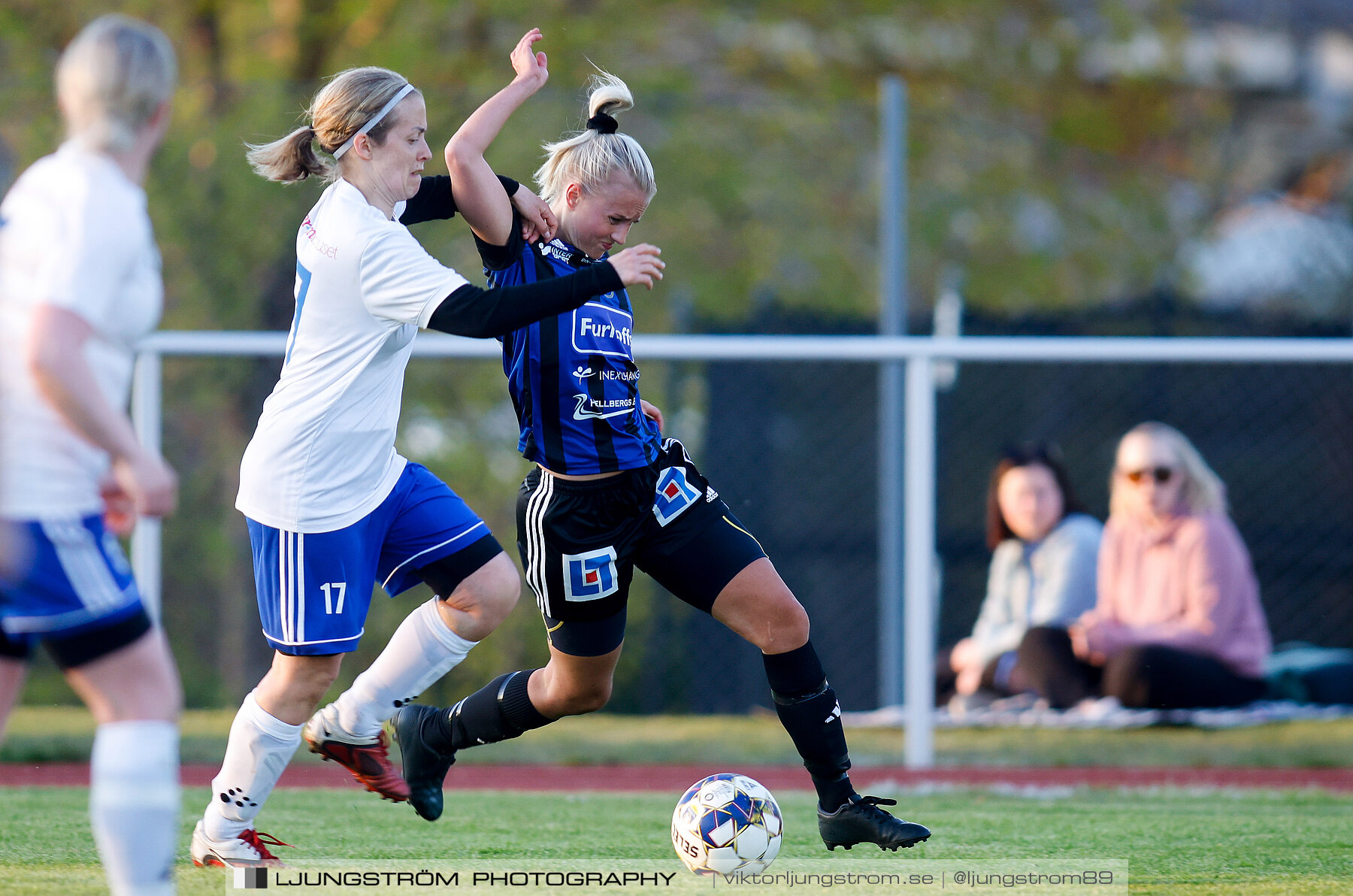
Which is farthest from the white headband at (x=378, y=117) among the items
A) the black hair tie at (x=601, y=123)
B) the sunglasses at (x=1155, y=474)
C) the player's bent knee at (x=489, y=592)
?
the sunglasses at (x=1155, y=474)

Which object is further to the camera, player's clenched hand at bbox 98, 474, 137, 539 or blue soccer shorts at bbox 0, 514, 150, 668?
player's clenched hand at bbox 98, 474, 137, 539

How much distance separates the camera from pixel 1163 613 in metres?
6.95

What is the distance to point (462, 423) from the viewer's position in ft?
29.0

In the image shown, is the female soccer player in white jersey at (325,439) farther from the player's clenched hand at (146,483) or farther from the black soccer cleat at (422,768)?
the player's clenched hand at (146,483)

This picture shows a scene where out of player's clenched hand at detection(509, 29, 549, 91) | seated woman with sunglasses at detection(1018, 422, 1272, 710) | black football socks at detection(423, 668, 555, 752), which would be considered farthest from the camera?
seated woman with sunglasses at detection(1018, 422, 1272, 710)

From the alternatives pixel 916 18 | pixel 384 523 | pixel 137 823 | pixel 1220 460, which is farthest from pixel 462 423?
pixel 916 18

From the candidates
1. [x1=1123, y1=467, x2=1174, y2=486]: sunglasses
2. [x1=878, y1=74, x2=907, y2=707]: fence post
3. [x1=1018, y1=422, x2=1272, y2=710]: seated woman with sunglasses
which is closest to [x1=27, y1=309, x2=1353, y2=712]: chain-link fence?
[x1=878, y1=74, x2=907, y2=707]: fence post

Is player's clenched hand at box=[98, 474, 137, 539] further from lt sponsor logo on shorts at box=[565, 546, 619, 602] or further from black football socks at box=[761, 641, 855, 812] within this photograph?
black football socks at box=[761, 641, 855, 812]

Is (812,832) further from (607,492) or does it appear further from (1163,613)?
(1163,613)

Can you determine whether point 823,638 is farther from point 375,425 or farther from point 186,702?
point 375,425

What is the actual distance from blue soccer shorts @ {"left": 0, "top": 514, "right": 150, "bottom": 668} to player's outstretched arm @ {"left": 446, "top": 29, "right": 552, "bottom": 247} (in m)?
1.39

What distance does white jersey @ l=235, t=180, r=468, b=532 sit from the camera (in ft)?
11.2

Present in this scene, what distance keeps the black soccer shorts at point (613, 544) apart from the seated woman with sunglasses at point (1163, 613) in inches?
134

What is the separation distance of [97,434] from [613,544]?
1.63m
